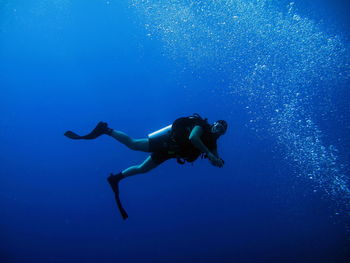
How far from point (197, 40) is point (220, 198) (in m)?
19.1

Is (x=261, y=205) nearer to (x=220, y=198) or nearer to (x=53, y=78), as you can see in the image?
(x=220, y=198)

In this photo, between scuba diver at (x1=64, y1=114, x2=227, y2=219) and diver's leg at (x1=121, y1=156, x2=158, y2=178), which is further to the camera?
diver's leg at (x1=121, y1=156, x2=158, y2=178)

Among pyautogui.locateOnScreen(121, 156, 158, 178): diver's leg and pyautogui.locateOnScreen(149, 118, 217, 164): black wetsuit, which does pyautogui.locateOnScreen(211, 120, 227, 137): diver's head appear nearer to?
pyautogui.locateOnScreen(149, 118, 217, 164): black wetsuit

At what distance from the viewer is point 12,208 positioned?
33.9m

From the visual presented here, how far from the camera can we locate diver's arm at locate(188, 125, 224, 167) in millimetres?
3251

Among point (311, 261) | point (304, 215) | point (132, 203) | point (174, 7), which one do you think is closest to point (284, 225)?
point (304, 215)

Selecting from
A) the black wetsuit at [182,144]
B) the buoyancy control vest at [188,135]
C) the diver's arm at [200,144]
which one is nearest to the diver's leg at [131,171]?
the black wetsuit at [182,144]

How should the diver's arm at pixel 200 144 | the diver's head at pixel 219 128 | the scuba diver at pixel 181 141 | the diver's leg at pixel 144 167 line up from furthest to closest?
the diver's leg at pixel 144 167 → the diver's head at pixel 219 128 → the scuba diver at pixel 181 141 → the diver's arm at pixel 200 144

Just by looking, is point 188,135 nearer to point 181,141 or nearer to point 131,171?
point 181,141

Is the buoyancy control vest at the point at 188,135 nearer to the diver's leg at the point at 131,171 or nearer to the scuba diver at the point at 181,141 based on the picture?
the scuba diver at the point at 181,141

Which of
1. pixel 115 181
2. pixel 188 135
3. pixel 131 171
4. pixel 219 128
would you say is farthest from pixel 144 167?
pixel 219 128

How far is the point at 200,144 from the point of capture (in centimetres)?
344

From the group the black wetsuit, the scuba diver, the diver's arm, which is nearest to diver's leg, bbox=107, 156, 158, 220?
the scuba diver

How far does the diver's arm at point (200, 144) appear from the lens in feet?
10.7
